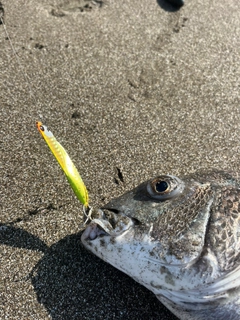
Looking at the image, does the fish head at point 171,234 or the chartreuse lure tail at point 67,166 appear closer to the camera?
the fish head at point 171,234

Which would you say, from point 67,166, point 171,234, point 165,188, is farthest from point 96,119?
point 171,234

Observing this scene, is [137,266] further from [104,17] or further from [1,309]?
[104,17]

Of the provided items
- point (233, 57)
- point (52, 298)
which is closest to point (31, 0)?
point (233, 57)

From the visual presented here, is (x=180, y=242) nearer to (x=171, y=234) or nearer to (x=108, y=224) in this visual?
(x=171, y=234)

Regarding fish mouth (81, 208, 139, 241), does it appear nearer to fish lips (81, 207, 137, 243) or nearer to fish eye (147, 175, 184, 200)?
fish lips (81, 207, 137, 243)

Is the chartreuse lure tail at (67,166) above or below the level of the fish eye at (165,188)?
below

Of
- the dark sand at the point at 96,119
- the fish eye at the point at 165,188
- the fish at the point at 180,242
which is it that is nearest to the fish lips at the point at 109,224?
the fish at the point at 180,242

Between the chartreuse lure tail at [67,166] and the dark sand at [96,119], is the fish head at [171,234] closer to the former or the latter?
the chartreuse lure tail at [67,166]

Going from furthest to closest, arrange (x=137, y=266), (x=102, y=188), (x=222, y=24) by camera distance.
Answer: (x=222, y=24) → (x=102, y=188) → (x=137, y=266)
